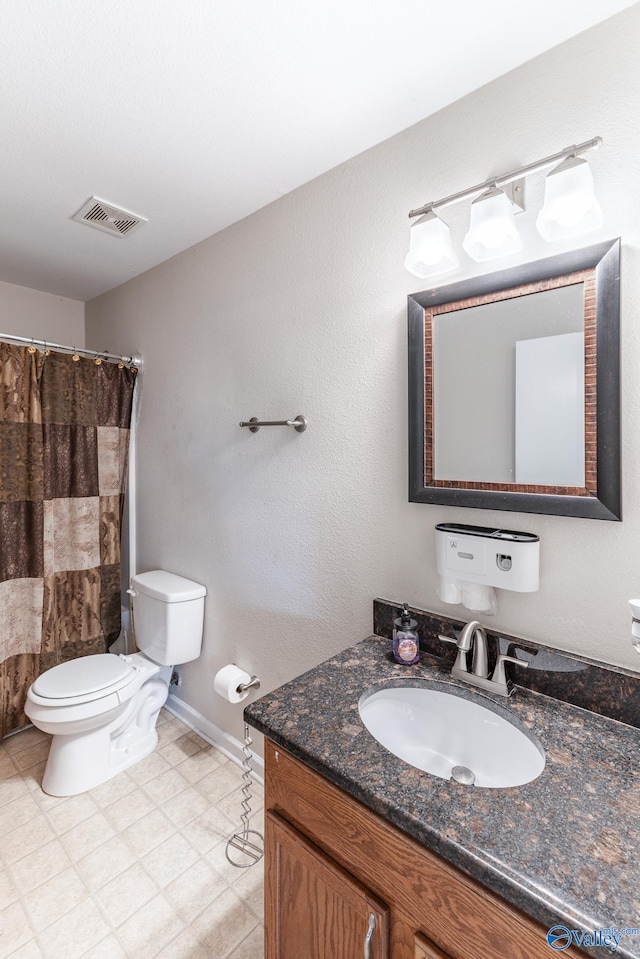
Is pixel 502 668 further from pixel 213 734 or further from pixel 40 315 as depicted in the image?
pixel 40 315

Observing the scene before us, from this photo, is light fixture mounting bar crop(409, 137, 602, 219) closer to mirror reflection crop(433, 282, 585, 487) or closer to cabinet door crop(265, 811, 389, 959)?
mirror reflection crop(433, 282, 585, 487)

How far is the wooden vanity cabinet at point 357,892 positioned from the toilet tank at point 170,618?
116cm

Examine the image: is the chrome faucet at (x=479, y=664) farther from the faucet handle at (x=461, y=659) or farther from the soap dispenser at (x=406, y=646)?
the soap dispenser at (x=406, y=646)

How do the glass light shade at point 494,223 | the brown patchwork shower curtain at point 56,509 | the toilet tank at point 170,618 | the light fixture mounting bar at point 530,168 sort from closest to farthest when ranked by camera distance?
the light fixture mounting bar at point 530,168 < the glass light shade at point 494,223 < the toilet tank at point 170,618 < the brown patchwork shower curtain at point 56,509

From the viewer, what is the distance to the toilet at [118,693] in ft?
5.87

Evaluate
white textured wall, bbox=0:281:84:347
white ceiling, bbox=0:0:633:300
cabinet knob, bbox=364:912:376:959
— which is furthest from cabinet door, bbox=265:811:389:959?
white textured wall, bbox=0:281:84:347

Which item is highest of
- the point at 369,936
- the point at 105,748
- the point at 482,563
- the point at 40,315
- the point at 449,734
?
the point at 40,315

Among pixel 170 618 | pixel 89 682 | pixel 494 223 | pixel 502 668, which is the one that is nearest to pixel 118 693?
pixel 89 682

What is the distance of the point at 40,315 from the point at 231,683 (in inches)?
93.8

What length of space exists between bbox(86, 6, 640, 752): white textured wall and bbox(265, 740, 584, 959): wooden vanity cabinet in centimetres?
60

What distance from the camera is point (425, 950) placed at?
703 mm

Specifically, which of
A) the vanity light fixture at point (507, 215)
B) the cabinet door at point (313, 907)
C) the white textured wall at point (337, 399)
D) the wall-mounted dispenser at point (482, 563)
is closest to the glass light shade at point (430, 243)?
the vanity light fixture at point (507, 215)

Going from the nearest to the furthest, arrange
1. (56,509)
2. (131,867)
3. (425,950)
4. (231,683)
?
(425,950) → (131,867) → (231,683) → (56,509)

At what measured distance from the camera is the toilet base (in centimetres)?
183
